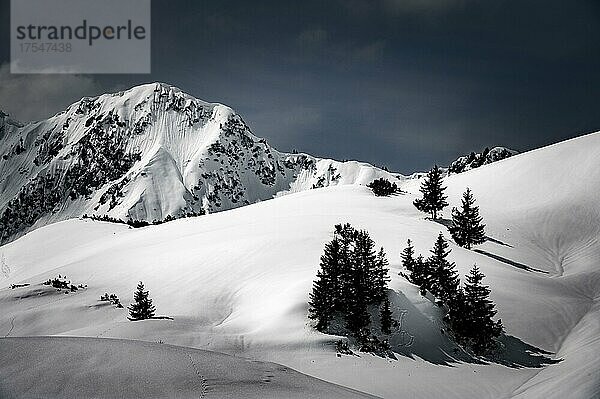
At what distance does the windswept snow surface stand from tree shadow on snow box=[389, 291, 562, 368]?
0.20 feet

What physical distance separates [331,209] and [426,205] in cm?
982

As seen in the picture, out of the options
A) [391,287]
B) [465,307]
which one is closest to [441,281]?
[465,307]

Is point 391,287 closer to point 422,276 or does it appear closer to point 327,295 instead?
point 422,276

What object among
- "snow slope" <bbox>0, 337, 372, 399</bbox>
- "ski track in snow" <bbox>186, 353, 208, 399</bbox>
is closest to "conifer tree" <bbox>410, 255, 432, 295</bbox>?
"snow slope" <bbox>0, 337, 372, 399</bbox>

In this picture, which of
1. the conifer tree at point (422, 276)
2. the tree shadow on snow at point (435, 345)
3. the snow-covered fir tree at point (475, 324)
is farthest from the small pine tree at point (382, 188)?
the snow-covered fir tree at point (475, 324)

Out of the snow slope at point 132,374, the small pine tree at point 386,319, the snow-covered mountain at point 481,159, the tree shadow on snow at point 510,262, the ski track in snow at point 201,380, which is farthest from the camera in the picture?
the snow-covered mountain at point 481,159

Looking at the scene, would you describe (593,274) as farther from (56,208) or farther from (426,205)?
(56,208)

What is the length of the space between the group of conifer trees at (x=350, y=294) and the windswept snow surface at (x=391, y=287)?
0.81 metres

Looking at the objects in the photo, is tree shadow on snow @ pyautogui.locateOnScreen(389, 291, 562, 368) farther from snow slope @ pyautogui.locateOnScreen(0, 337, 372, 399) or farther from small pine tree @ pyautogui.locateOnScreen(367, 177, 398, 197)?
small pine tree @ pyautogui.locateOnScreen(367, 177, 398, 197)

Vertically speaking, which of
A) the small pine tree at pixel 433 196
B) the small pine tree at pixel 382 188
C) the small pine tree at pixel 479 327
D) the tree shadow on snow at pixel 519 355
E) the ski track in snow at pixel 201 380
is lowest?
the tree shadow on snow at pixel 519 355

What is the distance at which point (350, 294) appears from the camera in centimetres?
1781

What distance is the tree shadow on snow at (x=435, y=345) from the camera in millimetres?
16062

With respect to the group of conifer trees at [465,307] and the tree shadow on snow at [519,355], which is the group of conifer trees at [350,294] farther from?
the tree shadow on snow at [519,355]

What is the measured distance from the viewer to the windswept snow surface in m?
14.7
